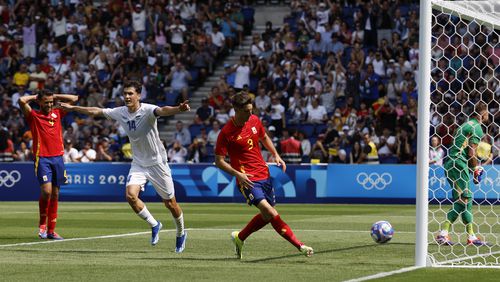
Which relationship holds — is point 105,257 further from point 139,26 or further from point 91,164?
point 139,26

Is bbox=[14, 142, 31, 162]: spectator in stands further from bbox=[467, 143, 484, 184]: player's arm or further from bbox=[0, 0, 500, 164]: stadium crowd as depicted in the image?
bbox=[467, 143, 484, 184]: player's arm

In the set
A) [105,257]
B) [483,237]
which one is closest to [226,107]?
[483,237]

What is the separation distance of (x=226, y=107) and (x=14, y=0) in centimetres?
1222

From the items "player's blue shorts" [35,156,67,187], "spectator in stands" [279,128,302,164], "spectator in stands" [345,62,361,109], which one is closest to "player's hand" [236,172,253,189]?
"player's blue shorts" [35,156,67,187]

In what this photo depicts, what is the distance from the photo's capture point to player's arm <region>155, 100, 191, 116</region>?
13297 millimetres

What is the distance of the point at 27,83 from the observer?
38469mm

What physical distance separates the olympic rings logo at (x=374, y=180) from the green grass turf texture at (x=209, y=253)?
5097mm

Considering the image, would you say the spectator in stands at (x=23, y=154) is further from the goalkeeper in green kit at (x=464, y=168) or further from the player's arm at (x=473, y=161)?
the player's arm at (x=473, y=161)

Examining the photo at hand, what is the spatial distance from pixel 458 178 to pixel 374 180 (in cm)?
1348

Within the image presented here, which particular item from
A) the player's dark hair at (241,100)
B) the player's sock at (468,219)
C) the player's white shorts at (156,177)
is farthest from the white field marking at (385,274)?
the player's white shorts at (156,177)

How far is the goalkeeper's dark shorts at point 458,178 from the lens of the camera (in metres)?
16.0

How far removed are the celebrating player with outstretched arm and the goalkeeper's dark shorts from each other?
13.3 feet

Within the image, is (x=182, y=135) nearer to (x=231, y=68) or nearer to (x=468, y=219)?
(x=231, y=68)

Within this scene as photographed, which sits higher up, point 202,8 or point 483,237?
point 202,8
